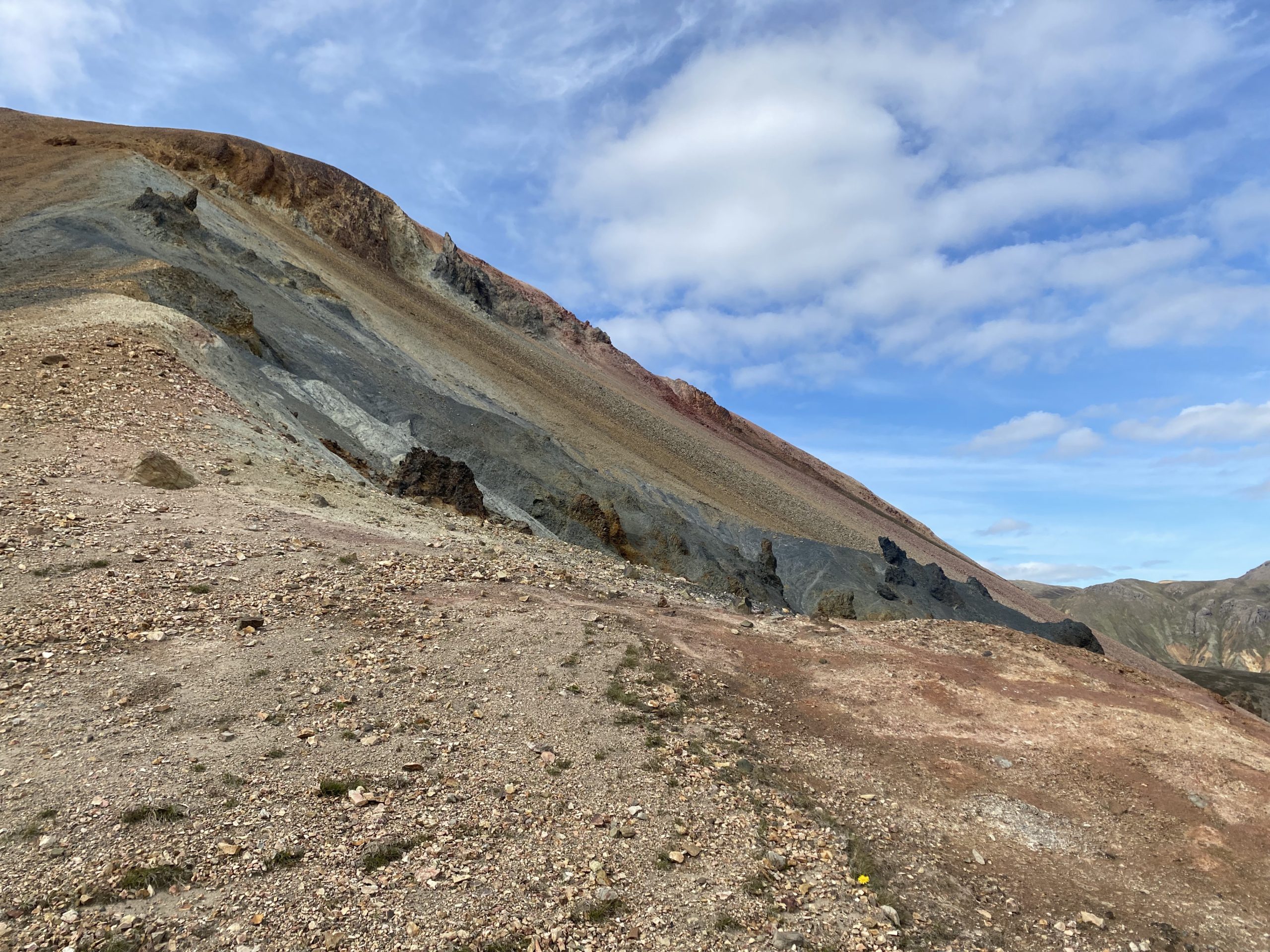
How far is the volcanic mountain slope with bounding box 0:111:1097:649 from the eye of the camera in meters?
24.8

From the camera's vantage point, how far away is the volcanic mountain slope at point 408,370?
24.8 meters

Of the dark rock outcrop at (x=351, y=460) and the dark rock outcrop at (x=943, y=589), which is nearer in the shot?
the dark rock outcrop at (x=351, y=460)

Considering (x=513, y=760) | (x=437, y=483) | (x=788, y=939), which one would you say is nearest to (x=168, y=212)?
(x=437, y=483)

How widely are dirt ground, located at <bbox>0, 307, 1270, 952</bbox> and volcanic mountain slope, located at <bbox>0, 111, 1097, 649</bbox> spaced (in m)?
8.49

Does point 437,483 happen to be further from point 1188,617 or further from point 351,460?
point 1188,617

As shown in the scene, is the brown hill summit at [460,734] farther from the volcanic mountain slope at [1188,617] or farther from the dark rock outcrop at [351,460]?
the volcanic mountain slope at [1188,617]

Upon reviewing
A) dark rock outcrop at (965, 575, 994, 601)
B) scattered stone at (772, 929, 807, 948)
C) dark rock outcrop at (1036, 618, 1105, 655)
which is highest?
dark rock outcrop at (965, 575, 994, 601)

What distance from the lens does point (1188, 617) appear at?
15550 cm

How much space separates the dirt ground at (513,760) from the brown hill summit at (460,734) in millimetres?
44

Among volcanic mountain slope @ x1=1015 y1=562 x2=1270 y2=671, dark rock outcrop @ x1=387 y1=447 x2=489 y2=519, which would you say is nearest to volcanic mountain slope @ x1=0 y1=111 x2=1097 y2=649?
dark rock outcrop @ x1=387 y1=447 x2=489 y2=519

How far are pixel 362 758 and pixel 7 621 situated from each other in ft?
18.2

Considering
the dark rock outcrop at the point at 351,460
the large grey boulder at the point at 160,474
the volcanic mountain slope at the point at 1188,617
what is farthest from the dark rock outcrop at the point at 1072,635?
the volcanic mountain slope at the point at 1188,617

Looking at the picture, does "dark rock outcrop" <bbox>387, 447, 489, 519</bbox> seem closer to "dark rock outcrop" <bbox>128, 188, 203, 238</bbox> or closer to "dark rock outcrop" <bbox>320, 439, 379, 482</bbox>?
"dark rock outcrop" <bbox>320, 439, 379, 482</bbox>

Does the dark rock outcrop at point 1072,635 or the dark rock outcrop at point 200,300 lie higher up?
the dark rock outcrop at point 200,300
